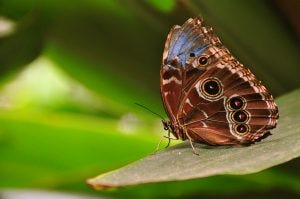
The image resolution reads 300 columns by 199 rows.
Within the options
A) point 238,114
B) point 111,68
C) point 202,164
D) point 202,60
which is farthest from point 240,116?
point 202,164

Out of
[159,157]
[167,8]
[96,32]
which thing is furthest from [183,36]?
[159,157]

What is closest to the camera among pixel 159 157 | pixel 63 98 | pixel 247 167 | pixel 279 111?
pixel 247 167

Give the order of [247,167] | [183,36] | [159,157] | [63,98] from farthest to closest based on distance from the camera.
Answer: [63,98]
[183,36]
[159,157]
[247,167]

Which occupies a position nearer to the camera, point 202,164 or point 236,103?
point 202,164

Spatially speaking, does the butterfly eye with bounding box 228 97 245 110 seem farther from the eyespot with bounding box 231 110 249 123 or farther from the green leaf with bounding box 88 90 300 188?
the green leaf with bounding box 88 90 300 188

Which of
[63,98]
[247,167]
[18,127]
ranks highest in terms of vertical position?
[63,98]

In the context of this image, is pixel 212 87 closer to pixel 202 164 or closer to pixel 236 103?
pixel 236 103

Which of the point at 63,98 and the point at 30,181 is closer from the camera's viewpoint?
the point at 30,181

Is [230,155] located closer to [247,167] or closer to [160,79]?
[247,167]
